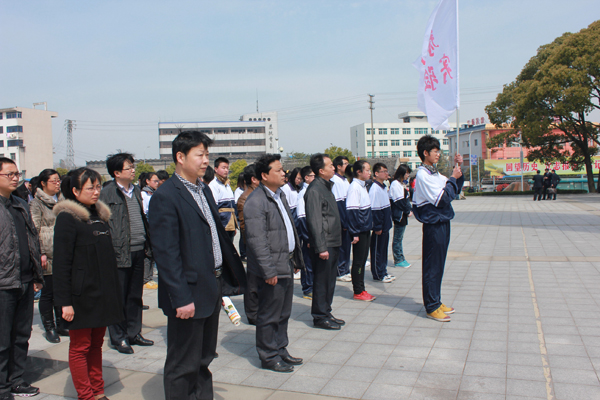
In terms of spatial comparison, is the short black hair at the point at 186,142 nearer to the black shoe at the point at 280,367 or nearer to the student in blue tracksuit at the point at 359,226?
the black shoe at the point at 280,367

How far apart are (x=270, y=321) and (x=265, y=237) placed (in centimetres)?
79

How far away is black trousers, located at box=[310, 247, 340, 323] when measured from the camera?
517 centimetres

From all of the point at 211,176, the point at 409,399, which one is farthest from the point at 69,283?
the point at 211,176

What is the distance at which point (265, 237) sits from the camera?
4.02 m

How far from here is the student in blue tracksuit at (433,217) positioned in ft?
17.3

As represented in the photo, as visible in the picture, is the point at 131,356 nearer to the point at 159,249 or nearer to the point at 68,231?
the point at 68,231

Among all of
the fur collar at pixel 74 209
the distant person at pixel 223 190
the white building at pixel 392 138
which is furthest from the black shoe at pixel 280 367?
the white building at pixel 392 138

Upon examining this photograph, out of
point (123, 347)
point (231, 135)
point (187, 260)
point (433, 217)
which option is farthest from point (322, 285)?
point (231, 135)

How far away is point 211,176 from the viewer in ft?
24.7

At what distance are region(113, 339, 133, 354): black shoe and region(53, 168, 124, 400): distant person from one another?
1.09 meters

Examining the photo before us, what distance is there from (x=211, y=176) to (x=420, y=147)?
3.58 m

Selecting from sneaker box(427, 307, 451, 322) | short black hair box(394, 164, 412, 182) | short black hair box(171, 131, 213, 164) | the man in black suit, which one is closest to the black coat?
the man in black suit

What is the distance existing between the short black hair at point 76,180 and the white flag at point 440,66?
4050 millimetres

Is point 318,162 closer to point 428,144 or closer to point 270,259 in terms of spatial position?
point 428,144
